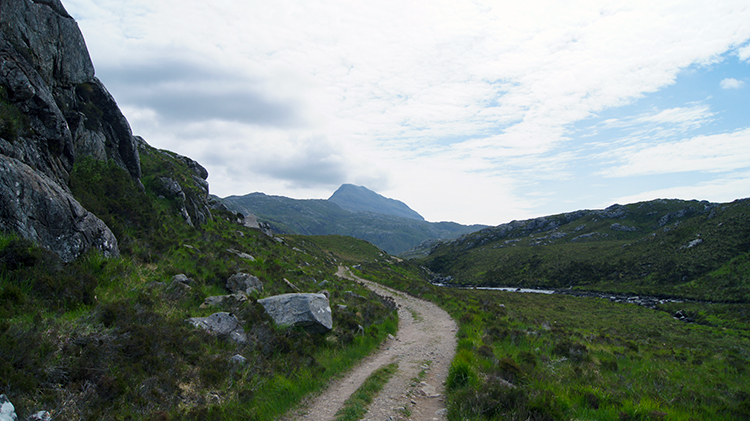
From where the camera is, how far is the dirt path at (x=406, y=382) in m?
9.03

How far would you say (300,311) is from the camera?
14.2m

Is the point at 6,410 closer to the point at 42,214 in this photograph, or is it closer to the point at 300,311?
the point at 42,214

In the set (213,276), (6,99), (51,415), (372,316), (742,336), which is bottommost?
(742,336)

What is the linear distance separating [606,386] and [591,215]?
168084mm

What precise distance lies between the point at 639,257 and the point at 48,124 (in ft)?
330

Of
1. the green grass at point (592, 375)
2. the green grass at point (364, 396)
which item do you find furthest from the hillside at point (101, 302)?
the green grass at point (592, 375)

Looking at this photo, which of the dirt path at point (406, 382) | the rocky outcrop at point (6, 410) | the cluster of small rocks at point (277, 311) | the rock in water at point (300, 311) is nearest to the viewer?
the rocky outcrop at point (6, 410)

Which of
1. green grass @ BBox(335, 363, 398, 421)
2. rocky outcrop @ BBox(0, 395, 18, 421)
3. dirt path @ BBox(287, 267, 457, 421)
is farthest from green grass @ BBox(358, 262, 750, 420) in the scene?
rocky outcrop @ BBox(0, 395, 18, 421)

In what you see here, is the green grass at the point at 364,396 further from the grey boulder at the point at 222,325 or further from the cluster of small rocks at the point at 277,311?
the grey boulder at the point at 222,325

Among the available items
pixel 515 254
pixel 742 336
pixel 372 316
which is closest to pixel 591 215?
pixel 515 254

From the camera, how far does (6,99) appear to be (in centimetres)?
1334

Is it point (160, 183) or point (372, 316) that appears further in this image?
point (160, 183)

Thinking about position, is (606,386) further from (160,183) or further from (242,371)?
(160,183)

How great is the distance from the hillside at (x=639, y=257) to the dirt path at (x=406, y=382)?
57.7 meters
